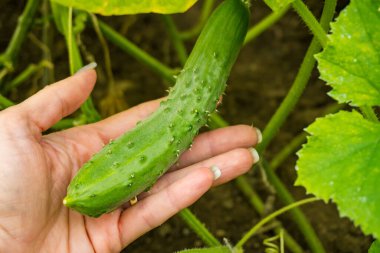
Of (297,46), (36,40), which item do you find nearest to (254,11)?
(297,46)

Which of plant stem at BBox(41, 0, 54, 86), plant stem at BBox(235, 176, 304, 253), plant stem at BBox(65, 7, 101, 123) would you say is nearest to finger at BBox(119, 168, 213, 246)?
plant stem at BBox(65, 7, 101, 123)

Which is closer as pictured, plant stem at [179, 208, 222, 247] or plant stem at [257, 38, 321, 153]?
plant stem at [257, 38, 321, 153]

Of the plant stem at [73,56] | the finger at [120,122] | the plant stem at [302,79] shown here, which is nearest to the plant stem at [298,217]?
the plant stem at [302,79]

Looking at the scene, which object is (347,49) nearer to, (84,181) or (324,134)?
(324,134)

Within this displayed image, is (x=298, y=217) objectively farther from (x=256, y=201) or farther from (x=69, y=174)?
(x=69, y=174)

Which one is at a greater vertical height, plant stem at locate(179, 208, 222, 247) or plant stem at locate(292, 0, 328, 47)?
plant stem at locate(292, 0, 328, 47)

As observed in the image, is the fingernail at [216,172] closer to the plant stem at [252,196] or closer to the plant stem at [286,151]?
the plant stem at [252,196]

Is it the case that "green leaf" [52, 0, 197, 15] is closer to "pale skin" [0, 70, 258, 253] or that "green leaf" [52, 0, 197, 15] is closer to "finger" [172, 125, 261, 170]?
"pale skin" [0, 70, 258, 253]
